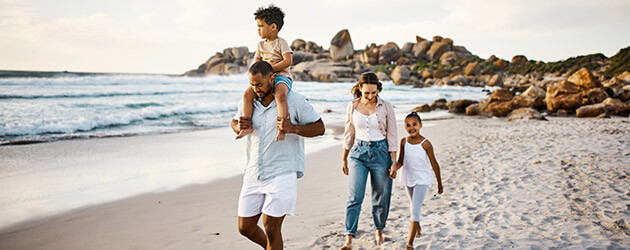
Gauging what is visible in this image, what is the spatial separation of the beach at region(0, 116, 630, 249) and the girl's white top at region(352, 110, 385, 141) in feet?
3.70

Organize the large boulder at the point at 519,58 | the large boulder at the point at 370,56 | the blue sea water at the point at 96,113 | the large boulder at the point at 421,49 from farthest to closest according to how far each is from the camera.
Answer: the large boulder at the point at 421,49
the large boulder at the point at 519,58
the large boulder at the point at 370,56
the blue sea water at the point at 96,113

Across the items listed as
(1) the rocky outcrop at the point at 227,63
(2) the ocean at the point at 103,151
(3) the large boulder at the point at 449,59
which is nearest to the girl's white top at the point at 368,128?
(2) the ocean at the point at 103,151

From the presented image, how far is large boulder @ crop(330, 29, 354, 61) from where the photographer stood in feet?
240

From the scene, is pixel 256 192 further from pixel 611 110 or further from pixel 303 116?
pixel 611 110

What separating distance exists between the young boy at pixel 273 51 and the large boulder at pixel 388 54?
2797 inches

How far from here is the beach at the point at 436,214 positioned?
13.6 feet

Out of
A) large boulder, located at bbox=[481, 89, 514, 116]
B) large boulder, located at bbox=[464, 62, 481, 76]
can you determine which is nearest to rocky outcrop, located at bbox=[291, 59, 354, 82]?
large boulder, located at bbox=[464, 62, 481, 76]

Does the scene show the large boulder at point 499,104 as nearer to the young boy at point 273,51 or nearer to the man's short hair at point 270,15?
the young boy at point 273,51

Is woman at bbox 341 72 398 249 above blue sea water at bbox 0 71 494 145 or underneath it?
above

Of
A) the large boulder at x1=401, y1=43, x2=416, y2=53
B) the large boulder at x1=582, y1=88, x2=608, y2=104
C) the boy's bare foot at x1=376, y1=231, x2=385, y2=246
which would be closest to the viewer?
the boy's bare foot at x1=376, y1=231, x2=385, y2=246

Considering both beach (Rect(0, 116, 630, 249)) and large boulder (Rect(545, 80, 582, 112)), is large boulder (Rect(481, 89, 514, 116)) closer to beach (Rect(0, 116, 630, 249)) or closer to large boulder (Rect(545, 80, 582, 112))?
large boulder (Rect(545, 80, 582, 112))

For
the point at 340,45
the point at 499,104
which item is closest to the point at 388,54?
the point at 340,45

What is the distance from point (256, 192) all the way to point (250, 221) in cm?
23

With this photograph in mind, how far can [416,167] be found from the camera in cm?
382
